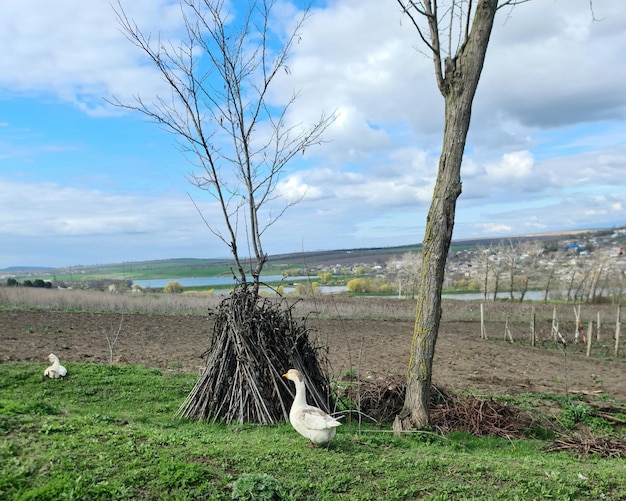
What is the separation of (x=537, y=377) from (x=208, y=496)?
11266 millimetres

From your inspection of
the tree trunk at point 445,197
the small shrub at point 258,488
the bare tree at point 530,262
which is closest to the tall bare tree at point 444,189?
the tree trunk at point 445,197

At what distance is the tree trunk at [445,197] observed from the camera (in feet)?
22.1

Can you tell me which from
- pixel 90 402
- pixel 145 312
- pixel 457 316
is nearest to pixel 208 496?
pixel 90 402

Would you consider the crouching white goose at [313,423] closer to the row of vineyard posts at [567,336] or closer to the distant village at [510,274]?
the row of vineyard posts at [567,336]

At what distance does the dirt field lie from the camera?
1195 cm

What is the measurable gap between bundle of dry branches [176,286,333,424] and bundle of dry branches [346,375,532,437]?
0.77m

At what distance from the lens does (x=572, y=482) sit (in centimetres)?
468

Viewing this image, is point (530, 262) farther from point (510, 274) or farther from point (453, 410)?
point (453, 410)

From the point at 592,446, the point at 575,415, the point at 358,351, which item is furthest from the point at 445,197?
the point at 358,351

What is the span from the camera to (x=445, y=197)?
675cm

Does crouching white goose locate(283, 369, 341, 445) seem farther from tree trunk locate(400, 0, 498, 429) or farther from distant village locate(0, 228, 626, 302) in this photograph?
distant village locate(0, 228, 626, 302)

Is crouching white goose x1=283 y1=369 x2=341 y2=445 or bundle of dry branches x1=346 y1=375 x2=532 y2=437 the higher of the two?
crouching white goose x1=283 y1=369 x2=341 y2=445

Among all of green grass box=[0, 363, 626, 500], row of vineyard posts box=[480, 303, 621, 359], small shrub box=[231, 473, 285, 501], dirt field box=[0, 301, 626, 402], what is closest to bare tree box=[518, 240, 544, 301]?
row of vineyard posts box=[480, 303, 621, 359]

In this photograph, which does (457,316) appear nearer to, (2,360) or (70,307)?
(70,307)
